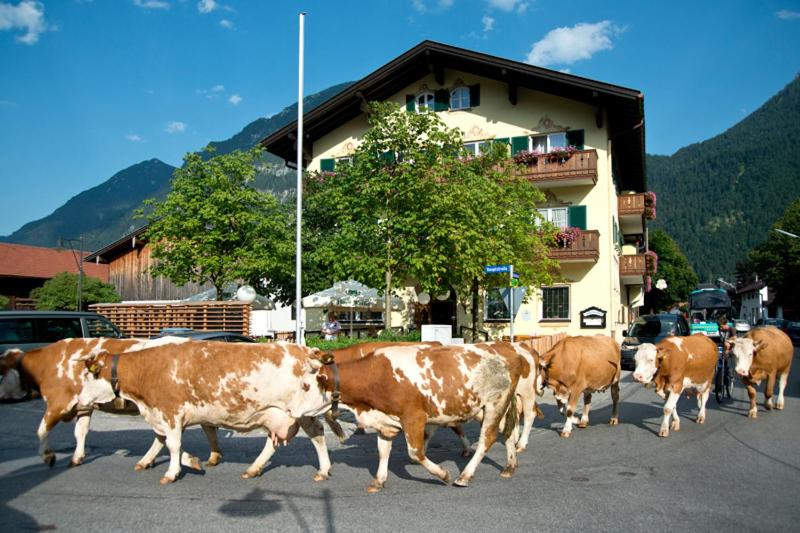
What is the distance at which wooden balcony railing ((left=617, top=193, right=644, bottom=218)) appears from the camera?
3516 centimetres

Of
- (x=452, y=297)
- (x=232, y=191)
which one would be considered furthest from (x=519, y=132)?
(x=232, y=191)

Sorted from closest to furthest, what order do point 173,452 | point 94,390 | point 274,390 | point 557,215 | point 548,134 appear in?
point 173,452
point 274,390
point 94,390
point 557,215
point 548,134

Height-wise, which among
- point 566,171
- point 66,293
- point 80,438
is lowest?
point 80,438

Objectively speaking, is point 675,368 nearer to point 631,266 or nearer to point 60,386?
point 60,386

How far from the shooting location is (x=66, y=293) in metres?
38.9

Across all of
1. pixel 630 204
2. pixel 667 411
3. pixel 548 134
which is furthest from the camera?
pixel 630 204

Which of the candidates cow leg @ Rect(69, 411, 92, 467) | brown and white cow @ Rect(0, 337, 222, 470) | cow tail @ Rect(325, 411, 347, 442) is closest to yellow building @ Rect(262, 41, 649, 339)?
cow tail @ Rect(325, 411, 347, 442)

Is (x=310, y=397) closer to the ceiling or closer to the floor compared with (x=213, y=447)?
closer to the ceiling

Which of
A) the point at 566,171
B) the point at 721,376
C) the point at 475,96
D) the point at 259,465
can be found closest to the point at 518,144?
the point at 566,171

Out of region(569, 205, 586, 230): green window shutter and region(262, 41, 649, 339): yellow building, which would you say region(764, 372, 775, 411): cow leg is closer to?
region(262, 41, 649, 339): yellow building

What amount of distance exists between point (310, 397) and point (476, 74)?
Result: 28.0 metres

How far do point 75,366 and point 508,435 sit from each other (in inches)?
222

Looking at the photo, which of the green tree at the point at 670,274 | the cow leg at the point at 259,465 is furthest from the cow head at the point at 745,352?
the green tree at the point at 670,274

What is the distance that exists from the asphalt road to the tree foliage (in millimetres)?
11276
